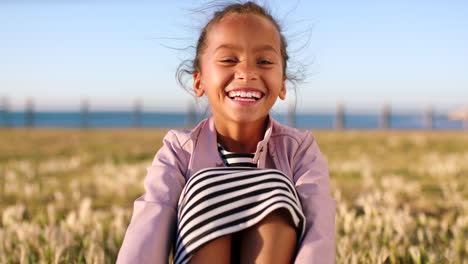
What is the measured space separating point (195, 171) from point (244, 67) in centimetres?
59

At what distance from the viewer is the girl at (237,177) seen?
2.20 m

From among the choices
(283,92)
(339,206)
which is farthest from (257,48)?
(339,206)

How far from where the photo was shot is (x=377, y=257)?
3203 mm

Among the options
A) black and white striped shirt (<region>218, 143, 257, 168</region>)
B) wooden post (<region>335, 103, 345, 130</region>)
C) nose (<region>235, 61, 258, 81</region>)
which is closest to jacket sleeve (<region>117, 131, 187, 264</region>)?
black and white striped shirt (<region>218, 143, 257, 168</region>)

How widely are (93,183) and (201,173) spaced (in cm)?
477

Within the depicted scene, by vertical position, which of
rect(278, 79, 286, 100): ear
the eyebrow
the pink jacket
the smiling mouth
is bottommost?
the pink jacket

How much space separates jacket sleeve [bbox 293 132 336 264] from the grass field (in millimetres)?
646

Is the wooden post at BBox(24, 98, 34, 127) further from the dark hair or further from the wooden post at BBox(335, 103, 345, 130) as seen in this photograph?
the dark hair

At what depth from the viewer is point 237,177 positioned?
2.27 m

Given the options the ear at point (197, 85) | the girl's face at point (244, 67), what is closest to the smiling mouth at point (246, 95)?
the girl's face at point (244, 67)

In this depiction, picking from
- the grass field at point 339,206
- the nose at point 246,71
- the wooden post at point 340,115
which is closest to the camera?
the nose at point 246,71

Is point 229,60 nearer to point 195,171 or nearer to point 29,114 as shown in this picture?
point 195,171

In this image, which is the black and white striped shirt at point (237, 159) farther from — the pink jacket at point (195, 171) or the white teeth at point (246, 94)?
the white teeth at point (246, 94)

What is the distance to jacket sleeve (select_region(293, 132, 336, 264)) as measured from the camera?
2.32 metres
